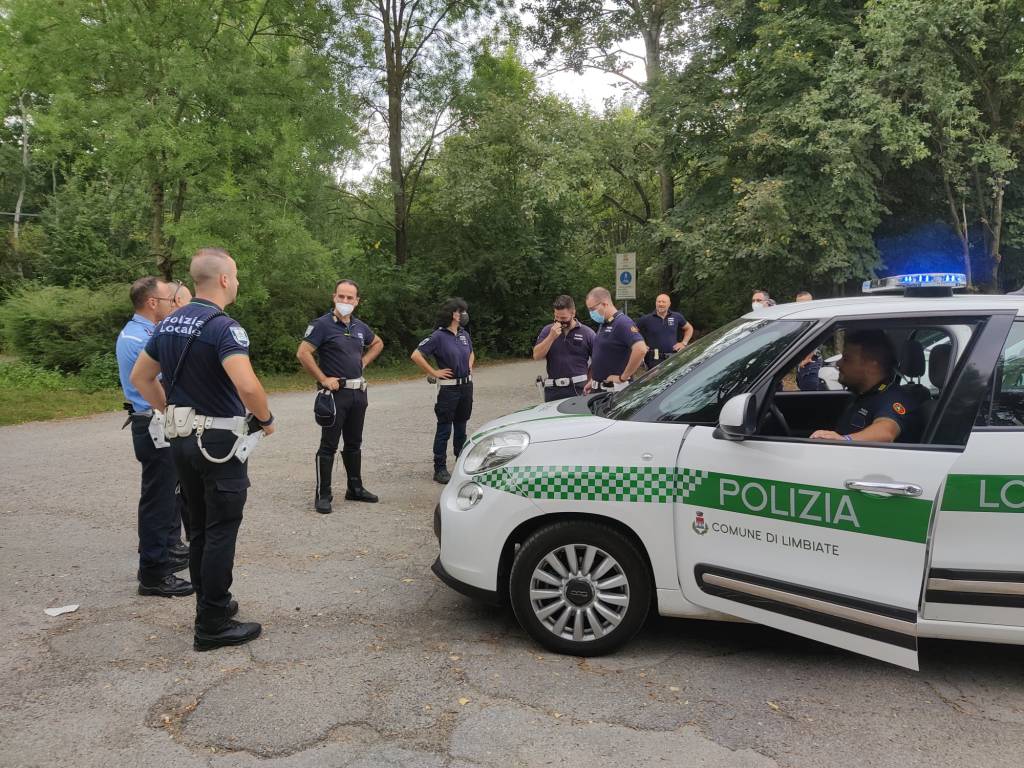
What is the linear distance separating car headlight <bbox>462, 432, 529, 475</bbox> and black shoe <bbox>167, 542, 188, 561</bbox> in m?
2.30

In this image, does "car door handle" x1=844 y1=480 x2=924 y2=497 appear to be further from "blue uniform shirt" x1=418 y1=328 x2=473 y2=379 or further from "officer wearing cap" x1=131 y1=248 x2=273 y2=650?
"blue uniform shirt" x1=418 y1=328 x2=473 y2=379

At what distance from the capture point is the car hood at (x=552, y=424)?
12.0ft

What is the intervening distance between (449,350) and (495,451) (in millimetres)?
3618

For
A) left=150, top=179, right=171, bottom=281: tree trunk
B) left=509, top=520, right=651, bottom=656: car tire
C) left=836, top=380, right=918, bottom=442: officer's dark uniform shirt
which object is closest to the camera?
left=836, top=380, right=918, bottom=442: officer's dark uniform shirt

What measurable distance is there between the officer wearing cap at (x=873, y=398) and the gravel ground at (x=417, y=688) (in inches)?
43.0

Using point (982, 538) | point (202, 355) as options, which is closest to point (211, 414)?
point (202, 355)

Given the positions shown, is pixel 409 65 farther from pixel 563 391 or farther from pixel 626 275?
pixel 563 391

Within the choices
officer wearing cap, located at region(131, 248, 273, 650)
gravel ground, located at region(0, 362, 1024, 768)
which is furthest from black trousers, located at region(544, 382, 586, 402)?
officer wearing cap, located at region(131, 248, 273, 650)

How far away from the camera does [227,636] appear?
372 centimetres

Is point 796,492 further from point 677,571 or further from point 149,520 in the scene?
point 149,520

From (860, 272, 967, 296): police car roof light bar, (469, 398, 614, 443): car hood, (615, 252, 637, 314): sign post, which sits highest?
(615, 252, 637, 314): sign post

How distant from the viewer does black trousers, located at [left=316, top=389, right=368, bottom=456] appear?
6.39 metres

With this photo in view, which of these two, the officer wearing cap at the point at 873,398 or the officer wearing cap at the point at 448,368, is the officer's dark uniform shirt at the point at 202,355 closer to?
the officer wearing cap at the point at 873,398

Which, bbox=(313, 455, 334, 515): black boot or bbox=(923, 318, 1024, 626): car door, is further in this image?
bbox=(313, 455, 334, 515): black boot
